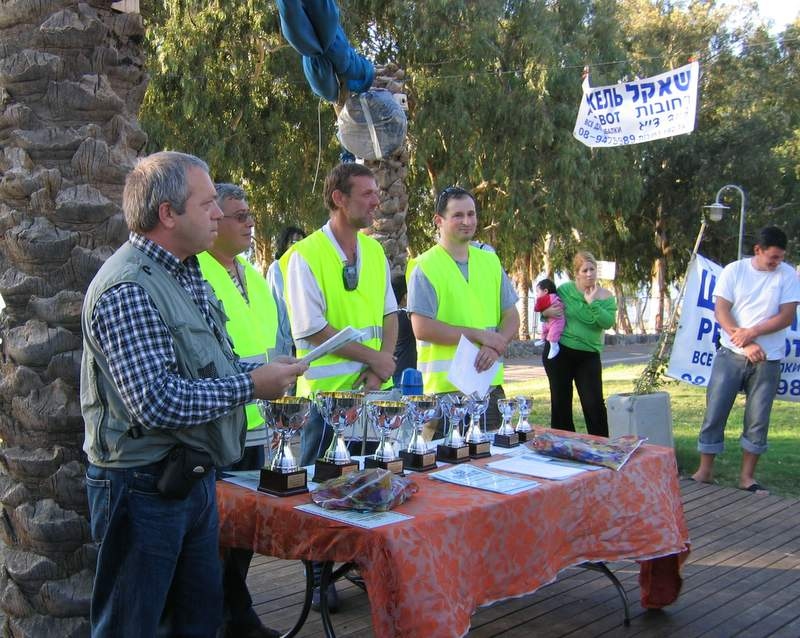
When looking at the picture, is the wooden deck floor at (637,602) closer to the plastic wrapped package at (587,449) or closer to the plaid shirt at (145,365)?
the plastic wrapped package at (587,449)

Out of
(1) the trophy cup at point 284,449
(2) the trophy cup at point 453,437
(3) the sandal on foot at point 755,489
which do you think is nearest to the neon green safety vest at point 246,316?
(1) the trophy cup at point 284,449

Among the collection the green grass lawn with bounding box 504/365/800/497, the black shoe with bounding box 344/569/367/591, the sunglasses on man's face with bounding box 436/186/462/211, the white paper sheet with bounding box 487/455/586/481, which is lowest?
the green grass lawn with bounding box 504/365/800/497

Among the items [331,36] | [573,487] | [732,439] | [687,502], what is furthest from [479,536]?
[732,439]

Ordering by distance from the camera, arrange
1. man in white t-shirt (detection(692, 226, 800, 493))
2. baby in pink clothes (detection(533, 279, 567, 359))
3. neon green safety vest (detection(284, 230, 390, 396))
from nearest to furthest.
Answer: neon green safety vest (detection(284, 230, 390, 396)), man in white t-shirt (detection(692, 226, 800, 493)), baby in pink clothes (detection(533, 279, 567, 359))

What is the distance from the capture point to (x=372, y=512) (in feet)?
8.66

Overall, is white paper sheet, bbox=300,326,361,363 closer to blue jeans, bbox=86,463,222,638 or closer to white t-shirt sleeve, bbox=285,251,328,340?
blue jeans, bbox=86,463,222,638

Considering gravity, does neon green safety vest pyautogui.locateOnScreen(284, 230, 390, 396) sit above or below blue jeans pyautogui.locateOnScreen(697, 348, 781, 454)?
above

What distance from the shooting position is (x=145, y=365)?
87.8 inches

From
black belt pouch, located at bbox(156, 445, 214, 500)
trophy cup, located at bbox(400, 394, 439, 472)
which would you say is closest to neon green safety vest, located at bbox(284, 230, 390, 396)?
trophy cup, located at bbox(400, 394, 439, 472)

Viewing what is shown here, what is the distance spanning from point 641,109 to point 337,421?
6723 millimetres

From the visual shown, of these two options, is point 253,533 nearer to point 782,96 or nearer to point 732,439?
point 732,439

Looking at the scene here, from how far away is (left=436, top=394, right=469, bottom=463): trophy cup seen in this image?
11.0ft

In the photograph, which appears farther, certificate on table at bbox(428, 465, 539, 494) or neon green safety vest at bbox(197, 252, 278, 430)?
neon green safety vest at bbox(197, 252, 278, 430)

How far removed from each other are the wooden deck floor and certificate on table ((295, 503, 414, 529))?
627 millimetres
